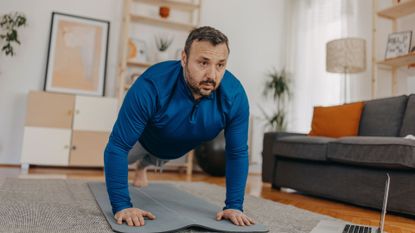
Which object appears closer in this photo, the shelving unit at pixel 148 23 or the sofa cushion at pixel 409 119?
the sofa cushion at pixel 409 119

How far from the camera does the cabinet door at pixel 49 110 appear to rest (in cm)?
367

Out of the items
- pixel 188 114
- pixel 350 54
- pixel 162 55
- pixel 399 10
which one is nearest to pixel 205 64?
pixel 188 114

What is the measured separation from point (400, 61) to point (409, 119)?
3.55ft

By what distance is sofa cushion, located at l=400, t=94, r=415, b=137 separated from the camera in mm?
2309

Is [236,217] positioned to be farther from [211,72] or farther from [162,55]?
[162,55]

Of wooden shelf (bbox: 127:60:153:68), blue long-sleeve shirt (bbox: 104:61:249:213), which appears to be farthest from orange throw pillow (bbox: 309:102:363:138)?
wooden shelf (bbox: 127:60:153:68)

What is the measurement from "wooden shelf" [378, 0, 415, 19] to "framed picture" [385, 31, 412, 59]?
0.21m

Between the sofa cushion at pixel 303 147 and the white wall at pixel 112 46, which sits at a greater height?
the white wall at pixel 112 46

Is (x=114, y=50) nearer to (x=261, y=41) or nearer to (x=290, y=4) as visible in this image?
Answer: (x=261, y=41)

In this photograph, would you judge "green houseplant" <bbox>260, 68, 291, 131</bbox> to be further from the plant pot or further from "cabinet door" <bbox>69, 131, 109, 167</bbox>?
"cabinet door" <bbox>69, 131, 109, 167</bbox>

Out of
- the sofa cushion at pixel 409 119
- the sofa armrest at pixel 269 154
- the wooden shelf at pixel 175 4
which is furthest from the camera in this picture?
the wooden shelf at pixel 175 4

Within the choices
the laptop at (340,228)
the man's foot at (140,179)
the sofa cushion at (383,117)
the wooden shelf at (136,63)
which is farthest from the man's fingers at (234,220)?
the wooden shelf at (136,63)

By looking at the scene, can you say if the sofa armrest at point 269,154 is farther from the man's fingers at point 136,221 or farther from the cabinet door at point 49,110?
the cabinet door at point 49,110

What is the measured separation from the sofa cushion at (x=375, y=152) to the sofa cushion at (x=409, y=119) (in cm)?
40
